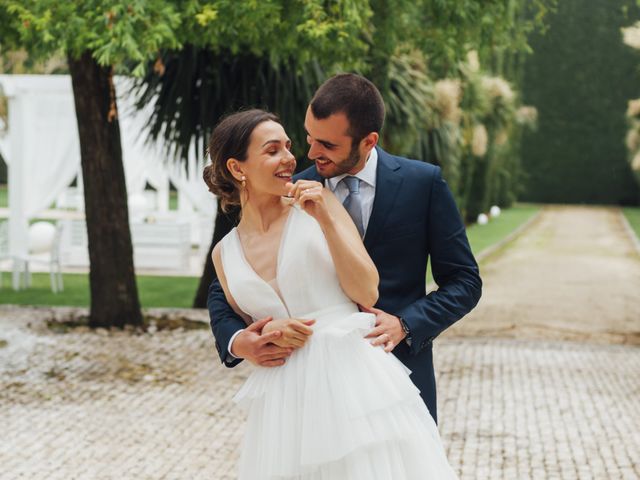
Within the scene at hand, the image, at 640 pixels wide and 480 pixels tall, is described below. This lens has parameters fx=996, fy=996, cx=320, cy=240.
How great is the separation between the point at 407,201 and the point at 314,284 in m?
0.28

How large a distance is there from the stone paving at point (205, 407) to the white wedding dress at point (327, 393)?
2.43 m

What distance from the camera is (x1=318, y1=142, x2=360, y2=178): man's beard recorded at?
6.63 ft

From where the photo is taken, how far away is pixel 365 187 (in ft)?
7.12

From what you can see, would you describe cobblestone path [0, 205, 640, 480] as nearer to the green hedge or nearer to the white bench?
the white bench

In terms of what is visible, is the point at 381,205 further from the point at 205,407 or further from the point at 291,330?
the point at 205,407

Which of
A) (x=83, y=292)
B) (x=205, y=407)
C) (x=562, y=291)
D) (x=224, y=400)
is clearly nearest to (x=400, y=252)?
(x=205, y=407)

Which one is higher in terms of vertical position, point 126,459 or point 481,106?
point 481,106

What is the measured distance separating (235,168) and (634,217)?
2616 cm

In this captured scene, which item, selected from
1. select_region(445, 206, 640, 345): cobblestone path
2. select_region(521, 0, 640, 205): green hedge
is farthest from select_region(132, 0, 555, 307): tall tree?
select_region(521, 0, 640, 205): green hedge

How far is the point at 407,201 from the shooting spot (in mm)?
2143

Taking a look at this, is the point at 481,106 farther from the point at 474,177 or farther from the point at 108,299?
the point at 108,299

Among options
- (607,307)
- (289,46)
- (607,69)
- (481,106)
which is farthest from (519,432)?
(607,69)

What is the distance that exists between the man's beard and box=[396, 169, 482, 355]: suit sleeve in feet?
0.72

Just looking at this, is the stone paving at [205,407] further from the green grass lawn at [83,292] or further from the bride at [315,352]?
the bride at [315,352]
